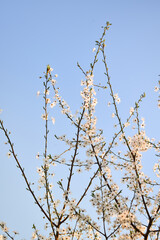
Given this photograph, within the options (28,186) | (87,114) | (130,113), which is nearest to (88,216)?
(28,186)

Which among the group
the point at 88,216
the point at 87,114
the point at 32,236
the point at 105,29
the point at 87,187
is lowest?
the point at 32,236

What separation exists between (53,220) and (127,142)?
2.27 meters

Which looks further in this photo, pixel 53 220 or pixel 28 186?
pixel 53 220

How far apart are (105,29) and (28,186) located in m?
4.13

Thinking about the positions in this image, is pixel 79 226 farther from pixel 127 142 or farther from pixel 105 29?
pixel 105 29

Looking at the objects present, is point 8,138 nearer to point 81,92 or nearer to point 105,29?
point 81,92

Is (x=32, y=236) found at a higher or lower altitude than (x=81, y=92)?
lower

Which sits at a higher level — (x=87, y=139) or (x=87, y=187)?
(x=87, y=139)

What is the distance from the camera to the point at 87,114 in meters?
6.01

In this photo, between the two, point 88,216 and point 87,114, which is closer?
point 88,216

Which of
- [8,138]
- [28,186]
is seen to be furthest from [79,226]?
[8,138]

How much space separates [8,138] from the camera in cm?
529

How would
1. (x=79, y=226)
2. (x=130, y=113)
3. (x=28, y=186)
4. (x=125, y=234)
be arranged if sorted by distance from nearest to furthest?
(x=28, y=186), (x=125, y=234), (x=79, y=226), (x=130, y=113)

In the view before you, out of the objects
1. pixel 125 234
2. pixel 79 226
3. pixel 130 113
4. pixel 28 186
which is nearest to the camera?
pixel 28 186
